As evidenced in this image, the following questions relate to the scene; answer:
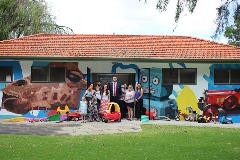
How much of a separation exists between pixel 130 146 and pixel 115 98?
8.18 m

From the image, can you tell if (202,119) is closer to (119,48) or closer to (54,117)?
(119,48)

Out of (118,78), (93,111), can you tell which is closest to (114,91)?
(118,78)

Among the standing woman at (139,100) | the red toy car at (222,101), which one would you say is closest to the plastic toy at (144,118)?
Result: the standing woman at (139,100)

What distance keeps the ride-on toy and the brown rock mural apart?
71.2 inches

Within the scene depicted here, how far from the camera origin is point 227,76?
69.3ft

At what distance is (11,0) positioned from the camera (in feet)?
99.0

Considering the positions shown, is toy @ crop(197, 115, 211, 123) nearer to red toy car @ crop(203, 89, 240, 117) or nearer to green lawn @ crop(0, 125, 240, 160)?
red toy car @ crop(203, 89, 240, 117)

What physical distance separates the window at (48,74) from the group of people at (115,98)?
1642 mm

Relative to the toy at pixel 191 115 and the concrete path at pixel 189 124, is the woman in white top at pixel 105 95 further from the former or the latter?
the toy at pixel 191 115

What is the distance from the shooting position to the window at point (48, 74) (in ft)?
69.6

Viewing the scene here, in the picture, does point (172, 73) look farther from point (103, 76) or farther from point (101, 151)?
point (101, 151)

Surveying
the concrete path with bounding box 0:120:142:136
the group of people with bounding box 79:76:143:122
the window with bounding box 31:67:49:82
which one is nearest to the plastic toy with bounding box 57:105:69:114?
the group of people with bounding box 79:76:143:122

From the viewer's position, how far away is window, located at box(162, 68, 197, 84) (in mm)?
21141

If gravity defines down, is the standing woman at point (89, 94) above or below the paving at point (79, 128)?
above
